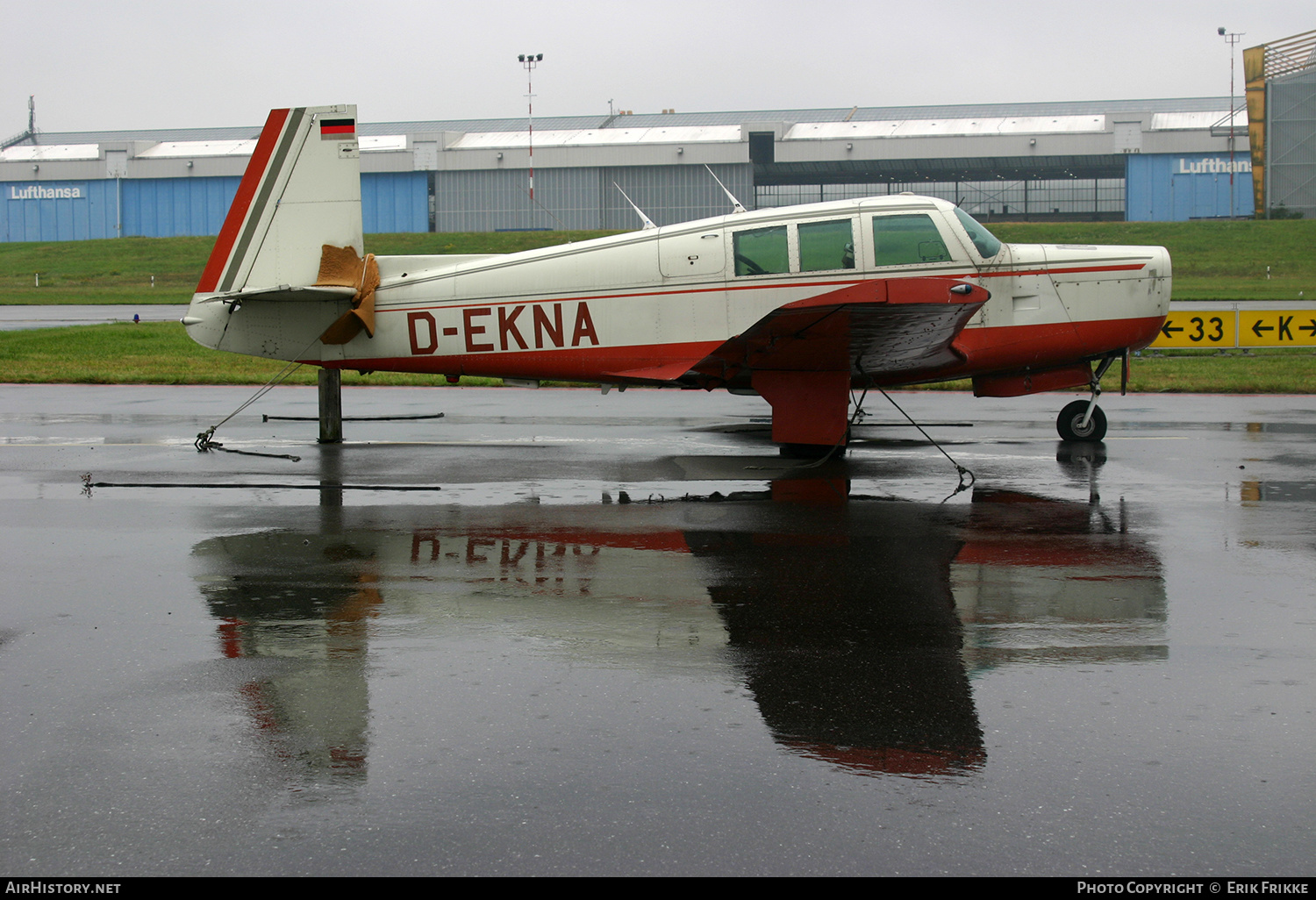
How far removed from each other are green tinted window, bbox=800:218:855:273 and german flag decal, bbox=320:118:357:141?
465 centimetres

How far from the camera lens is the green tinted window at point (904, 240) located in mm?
10484

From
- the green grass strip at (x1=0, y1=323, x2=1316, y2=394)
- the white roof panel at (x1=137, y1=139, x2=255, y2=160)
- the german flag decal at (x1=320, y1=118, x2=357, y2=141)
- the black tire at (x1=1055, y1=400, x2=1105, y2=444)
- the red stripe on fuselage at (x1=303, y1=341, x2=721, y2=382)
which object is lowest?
the black tire at (x1=1055, y1=400, x2=1105, y2=444)

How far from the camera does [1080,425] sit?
1205 centimetres

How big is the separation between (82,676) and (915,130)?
225 feet

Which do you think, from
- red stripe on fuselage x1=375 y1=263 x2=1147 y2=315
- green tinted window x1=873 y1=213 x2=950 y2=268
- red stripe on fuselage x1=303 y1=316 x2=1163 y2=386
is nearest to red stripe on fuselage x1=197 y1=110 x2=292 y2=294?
red stripe on fuselage x1=303 y1=316 x2=1163 y2=386

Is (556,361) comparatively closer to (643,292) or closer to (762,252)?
(643,292)

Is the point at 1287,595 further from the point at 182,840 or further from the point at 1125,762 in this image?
the point at 182,840

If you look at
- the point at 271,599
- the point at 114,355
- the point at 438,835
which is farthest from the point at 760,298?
the point at 114,355

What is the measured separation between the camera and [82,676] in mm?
4590

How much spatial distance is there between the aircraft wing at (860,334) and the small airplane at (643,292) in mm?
63

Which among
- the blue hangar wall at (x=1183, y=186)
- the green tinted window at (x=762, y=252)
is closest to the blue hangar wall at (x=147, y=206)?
the blue hangar wall at (x=1183, y=186)

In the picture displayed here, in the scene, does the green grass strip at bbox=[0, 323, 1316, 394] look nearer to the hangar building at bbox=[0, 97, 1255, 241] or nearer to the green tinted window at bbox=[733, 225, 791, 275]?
the green tinted window at bbox=[733, 225, 791, 275]

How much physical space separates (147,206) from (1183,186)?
2575 inches

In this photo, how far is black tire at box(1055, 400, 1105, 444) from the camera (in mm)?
12055
